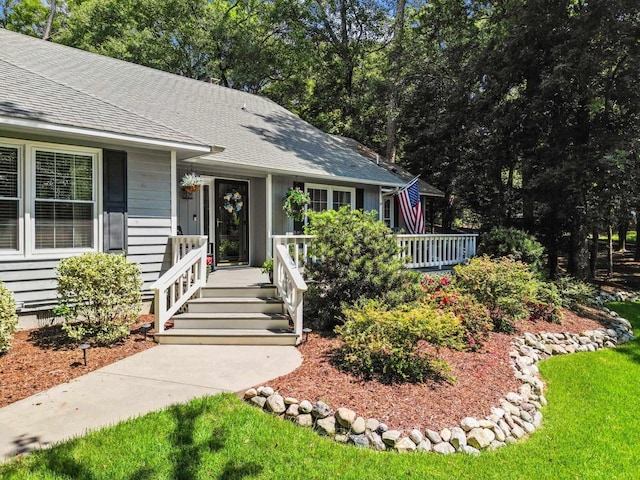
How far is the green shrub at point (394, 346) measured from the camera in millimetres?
4629

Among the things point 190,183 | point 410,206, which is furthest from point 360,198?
point 190,183

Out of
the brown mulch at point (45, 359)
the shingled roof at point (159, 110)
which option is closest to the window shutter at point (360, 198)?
the shingled roof at point (159, 110)

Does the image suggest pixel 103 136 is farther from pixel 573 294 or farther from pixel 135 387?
pixel 573 294

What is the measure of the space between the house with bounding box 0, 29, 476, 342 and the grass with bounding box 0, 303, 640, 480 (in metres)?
3.97

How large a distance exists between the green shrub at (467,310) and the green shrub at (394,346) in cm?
126

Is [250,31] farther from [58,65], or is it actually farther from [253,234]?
[253,234]

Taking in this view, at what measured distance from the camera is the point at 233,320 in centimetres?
622

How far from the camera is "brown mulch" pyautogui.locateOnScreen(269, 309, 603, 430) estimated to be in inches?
154

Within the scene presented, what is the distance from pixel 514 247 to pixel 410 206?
345cm

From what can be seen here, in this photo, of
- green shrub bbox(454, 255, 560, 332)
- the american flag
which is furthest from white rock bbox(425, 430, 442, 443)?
the american flag

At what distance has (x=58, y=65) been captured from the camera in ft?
29.8

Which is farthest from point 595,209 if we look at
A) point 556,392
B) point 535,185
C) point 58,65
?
point 58,65

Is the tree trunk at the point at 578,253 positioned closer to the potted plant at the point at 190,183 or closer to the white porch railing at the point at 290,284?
the white porch railing at the point at 290,284

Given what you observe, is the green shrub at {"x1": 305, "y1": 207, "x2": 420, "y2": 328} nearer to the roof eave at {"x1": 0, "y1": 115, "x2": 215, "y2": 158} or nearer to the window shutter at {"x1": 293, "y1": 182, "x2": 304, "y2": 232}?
the roof eave at {"x1": 0, "y1": 115, "x2": 215, "y2": 158}
